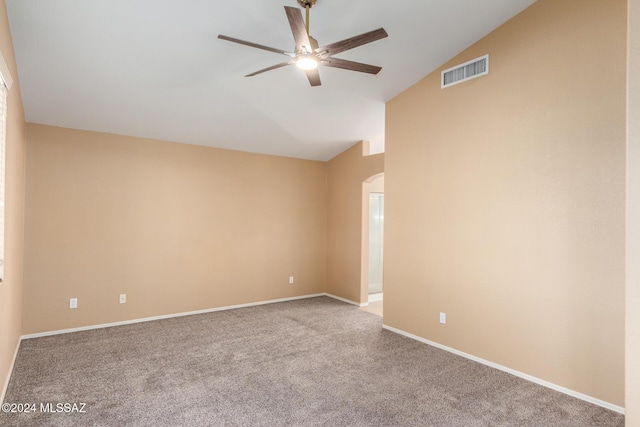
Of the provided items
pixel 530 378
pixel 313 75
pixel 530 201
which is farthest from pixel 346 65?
pixel 530 378

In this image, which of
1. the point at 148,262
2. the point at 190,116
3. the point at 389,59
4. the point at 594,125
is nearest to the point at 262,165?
the point at 190,116

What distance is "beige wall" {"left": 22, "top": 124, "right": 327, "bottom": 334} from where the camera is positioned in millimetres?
4398

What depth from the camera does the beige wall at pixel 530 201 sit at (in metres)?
2.86

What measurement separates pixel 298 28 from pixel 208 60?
4.70 ft

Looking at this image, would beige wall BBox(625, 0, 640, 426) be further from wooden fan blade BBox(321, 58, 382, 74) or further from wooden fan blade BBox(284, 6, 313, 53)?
wooden fan blade BBox(284, 6, 313, 53)

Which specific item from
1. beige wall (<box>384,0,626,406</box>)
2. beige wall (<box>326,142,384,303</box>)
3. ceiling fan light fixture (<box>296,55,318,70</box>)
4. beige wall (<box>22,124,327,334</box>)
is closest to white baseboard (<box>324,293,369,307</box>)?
beige wall (<box>326,142,384,303</box>)

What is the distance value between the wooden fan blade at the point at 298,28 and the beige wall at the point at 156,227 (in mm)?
3382

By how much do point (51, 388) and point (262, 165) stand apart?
4070mm

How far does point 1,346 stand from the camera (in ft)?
8.95

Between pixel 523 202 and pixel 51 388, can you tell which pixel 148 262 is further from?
pixel 523 202

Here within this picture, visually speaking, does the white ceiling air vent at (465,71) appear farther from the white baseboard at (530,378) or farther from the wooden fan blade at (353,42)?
the white baseboard at (530,378)

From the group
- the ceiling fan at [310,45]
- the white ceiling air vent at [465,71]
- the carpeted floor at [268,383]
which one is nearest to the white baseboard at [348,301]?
the carpeted floor at [268,383]

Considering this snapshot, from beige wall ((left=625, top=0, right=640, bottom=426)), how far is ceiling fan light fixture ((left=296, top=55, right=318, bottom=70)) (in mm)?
1862

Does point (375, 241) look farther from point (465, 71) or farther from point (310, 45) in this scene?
point (310, 45)
